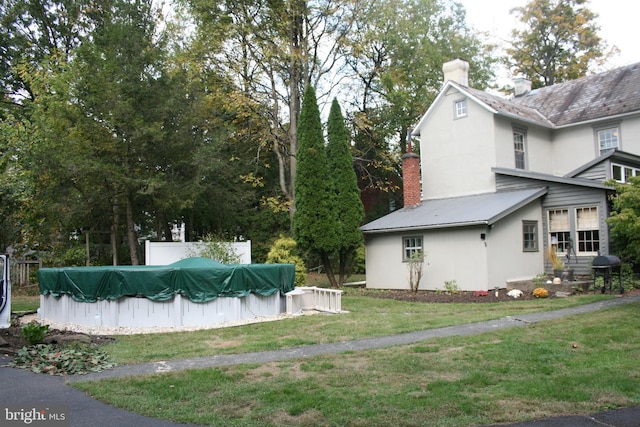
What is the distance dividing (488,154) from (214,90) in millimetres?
14449

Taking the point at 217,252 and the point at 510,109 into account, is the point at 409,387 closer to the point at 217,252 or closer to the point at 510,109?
the point at 217,252

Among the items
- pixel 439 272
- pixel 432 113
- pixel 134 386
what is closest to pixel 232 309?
pixel 134 386

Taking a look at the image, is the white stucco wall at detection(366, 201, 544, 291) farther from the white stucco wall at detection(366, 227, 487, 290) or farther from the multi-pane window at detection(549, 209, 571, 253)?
the multi-pane window at detection(549, 209, 571, 253)

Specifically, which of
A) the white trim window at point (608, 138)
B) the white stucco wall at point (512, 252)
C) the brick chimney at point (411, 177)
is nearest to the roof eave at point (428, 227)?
the white stucco wall at point (512, 252)

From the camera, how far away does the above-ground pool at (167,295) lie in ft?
42.4

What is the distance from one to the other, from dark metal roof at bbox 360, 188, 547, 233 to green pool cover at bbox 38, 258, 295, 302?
7.39 m

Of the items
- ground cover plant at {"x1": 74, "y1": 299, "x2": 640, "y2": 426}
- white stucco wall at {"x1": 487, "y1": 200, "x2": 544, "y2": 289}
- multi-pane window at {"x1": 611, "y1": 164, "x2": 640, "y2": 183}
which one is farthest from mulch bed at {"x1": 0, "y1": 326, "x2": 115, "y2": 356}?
multi-pane window at {"x1": 611, "y1": 164, "x2": 640, "y2": 183}

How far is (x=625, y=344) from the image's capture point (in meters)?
8.76

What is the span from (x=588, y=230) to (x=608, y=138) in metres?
6.22

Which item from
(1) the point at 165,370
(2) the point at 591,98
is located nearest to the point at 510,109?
(2) the point at 591,98

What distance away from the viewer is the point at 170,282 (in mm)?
12906

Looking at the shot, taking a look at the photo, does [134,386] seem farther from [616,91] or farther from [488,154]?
[616,91]

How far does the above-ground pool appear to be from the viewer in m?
12.9

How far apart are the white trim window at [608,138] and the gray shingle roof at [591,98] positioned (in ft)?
2.33
